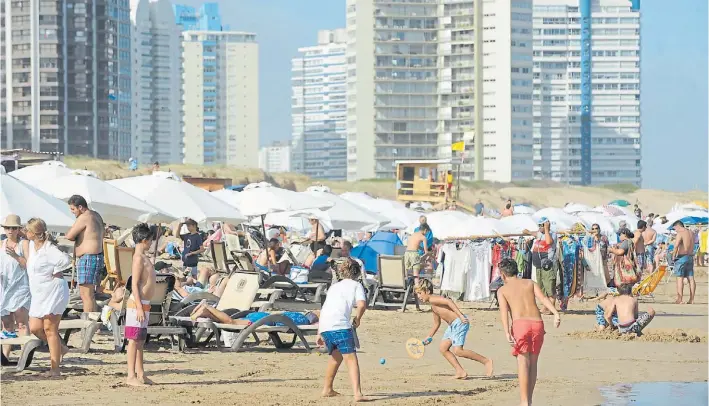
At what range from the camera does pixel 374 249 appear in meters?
20.9

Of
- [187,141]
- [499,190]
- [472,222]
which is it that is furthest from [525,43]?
[472,222]

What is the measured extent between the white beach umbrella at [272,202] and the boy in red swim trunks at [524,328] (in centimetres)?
1233

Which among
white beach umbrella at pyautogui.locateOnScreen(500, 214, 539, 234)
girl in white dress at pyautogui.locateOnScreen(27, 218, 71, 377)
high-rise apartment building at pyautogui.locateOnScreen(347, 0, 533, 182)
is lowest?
white beach umbrella at pyautogui.locateOnScreen(500, 214, 539, 234)

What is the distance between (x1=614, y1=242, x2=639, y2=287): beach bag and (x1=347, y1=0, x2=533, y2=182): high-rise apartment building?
A: 9297 cm

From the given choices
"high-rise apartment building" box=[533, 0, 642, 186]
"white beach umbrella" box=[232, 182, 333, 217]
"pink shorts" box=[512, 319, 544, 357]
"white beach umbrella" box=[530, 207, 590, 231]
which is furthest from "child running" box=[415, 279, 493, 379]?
"high-rise apartment building" box=[533, 0, 642, 186]

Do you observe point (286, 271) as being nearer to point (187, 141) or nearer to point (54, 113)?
point (54, 113)

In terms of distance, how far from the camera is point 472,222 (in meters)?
22.7

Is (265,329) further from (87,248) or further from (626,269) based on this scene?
(626,269)

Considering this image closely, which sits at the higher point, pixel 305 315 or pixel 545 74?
pixel 545 74

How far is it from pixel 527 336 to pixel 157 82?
149088mm

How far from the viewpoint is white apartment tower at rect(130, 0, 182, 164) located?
149250mm

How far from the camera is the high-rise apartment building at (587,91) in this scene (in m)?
128

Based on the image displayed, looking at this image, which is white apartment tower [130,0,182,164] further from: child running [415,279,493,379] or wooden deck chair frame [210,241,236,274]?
child running [415,279,493,379]

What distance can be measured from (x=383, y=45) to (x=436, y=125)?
8.64m
